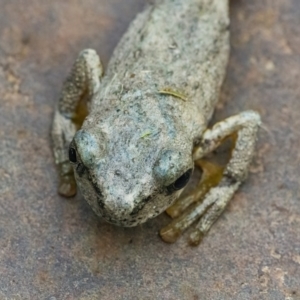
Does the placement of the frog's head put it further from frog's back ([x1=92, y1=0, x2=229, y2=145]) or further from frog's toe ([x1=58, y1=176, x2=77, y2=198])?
frog's toe ([x1=58, y1=176, x2=77, y2=198])

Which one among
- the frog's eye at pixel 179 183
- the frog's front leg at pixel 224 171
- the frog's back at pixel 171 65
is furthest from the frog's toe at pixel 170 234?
the frog's back at pixel 171 65

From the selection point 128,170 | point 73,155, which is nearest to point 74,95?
point 73,155

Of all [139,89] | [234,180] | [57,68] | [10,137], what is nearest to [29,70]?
[57,68]

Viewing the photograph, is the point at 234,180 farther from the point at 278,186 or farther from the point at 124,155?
the point at 124,155

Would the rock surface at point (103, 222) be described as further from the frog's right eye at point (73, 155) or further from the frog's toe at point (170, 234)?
the frog's right eye at point (73, 155)

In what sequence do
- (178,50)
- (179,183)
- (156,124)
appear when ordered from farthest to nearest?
1. (178,50)
2. (156,124)
3. (179,183)

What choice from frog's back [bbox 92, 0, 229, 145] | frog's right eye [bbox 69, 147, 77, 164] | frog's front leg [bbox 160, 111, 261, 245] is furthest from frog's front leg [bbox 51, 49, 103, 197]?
frog's front leg [bbox 160, 111, 261, 245]

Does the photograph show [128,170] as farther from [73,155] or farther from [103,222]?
[103,222]
